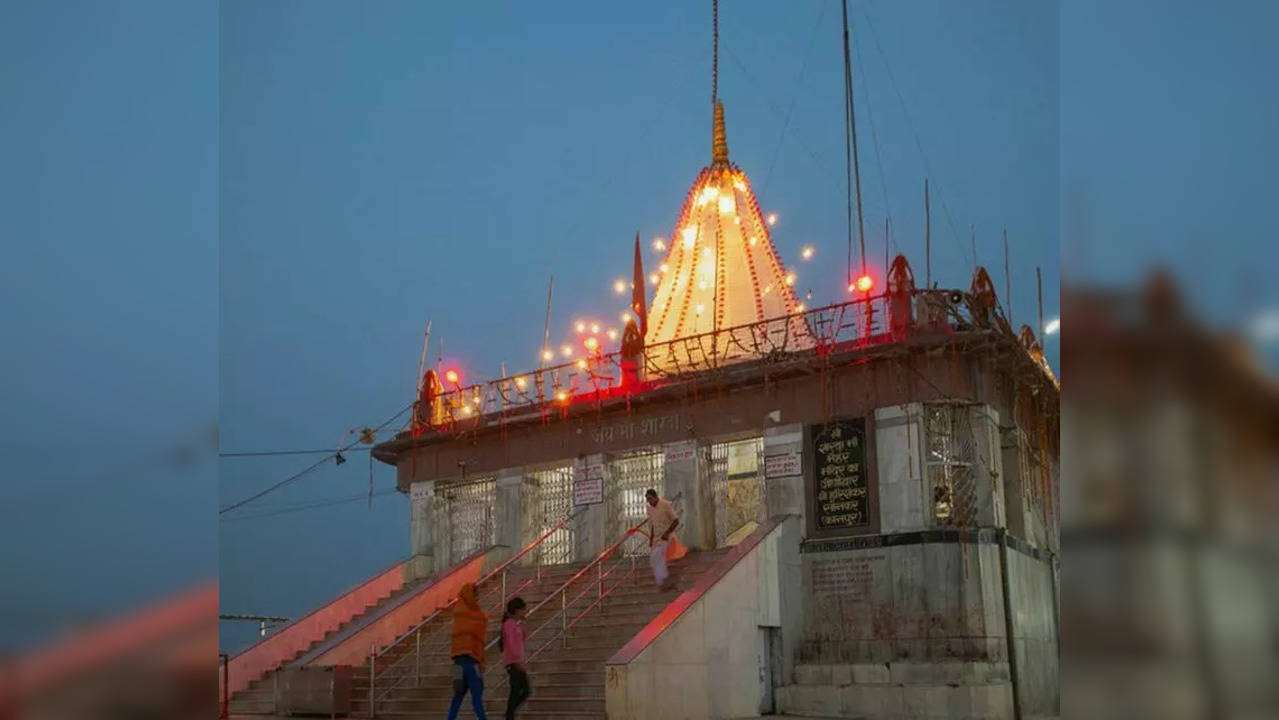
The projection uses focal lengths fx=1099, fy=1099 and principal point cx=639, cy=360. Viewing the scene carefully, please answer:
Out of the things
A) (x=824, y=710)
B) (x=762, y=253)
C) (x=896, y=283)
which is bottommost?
(x=824, y=710)

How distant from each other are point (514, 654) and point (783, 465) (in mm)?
7191

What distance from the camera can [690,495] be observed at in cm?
1930

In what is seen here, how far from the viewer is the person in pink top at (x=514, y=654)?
472 inches

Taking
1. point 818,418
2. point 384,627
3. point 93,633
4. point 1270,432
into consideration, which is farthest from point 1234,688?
point 384,627

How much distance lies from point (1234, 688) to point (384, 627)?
1752 cm

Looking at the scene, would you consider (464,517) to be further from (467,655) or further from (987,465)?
(467,655)

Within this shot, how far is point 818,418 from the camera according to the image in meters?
18.1

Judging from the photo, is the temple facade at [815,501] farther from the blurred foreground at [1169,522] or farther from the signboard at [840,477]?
the blurred foreground at [1169,522]

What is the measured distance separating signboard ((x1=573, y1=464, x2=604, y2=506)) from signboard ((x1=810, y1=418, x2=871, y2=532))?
4504 millimetres

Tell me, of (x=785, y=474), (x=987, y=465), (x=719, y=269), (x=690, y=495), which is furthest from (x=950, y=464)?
(x=719, y=269)

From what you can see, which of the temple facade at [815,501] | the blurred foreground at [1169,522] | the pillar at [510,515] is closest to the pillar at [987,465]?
the temple facade at [815,501]

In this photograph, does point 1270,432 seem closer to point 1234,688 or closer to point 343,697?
point 1234,688

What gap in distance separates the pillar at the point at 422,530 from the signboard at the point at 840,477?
915 centimetres

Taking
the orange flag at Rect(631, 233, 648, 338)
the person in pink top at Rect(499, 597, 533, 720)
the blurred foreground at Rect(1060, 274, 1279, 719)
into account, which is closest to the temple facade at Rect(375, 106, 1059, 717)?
the person in pink top at Rect(499, 597, 533, 720)
